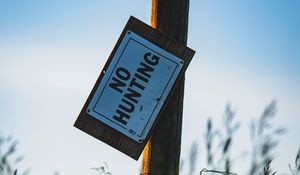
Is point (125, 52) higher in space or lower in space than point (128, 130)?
higher

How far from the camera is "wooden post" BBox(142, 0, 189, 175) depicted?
409cm

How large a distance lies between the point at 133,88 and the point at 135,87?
0.5 inches

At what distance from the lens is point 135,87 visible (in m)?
4.11

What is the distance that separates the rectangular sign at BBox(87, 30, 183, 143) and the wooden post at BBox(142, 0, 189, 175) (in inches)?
3.0

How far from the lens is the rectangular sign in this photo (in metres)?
4.09

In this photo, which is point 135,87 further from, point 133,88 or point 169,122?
point 169,122

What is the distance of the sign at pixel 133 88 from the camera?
13.3ft

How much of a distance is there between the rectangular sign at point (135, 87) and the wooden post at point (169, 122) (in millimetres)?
76

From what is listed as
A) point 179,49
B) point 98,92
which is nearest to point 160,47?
point 179,49

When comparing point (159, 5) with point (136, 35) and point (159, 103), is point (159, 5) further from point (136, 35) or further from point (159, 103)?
point (159, 103)

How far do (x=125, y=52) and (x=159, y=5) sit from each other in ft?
1.20

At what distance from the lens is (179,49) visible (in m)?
4.16

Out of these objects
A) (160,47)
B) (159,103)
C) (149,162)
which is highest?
(160,47)

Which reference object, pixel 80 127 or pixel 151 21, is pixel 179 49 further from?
pixel 80 127
